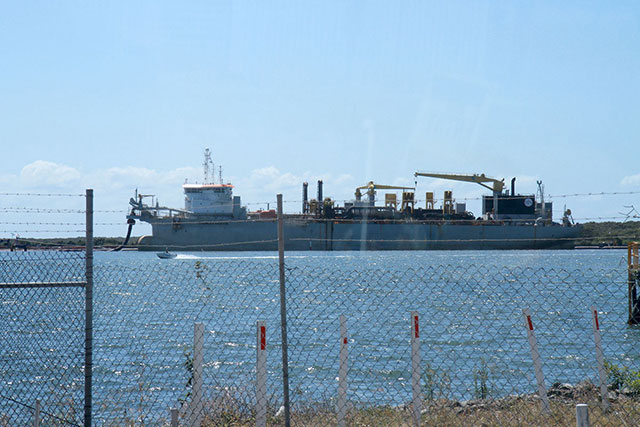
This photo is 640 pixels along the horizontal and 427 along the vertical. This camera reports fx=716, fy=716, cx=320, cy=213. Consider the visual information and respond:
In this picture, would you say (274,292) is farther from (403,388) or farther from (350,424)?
(350,424)

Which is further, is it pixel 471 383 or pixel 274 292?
pixel 274 292

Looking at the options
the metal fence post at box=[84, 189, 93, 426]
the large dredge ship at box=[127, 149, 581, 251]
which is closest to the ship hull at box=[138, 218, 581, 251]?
the large dredge ship at box=[127, 149, 581, 251]

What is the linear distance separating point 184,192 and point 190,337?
50.2 m

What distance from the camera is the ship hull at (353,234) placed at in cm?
5652

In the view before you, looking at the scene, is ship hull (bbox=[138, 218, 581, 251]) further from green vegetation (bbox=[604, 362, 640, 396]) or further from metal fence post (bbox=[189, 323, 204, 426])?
metal fence post (bbox=[189, 323, 204, 426])

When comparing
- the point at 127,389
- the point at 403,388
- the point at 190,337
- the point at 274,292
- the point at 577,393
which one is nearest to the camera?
the point at 577,393

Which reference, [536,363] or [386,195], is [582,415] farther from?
[386,195]

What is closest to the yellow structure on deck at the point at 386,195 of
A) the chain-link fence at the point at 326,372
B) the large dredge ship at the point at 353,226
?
the large dredge ship at the point at 353,226

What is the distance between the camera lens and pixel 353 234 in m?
61.8

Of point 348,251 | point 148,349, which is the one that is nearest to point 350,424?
point 148,349

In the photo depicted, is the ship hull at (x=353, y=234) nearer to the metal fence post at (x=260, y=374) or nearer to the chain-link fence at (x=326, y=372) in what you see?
the chain-link fence at (x=326, y=372)

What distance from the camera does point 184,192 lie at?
202 ft

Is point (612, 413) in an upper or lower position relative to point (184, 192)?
lower

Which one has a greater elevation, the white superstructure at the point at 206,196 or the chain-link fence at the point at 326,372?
the white superstructure at the point at 206,196
